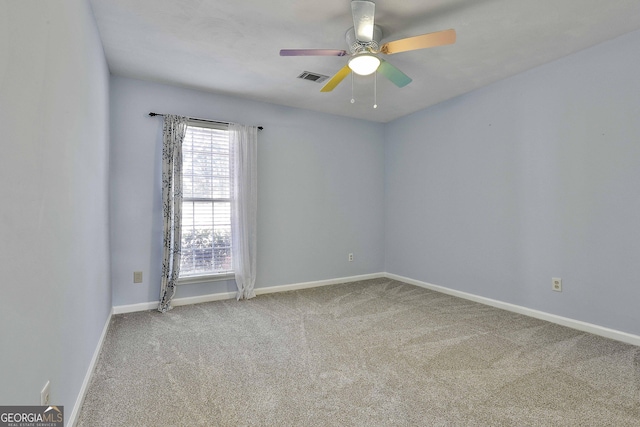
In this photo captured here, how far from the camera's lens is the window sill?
3.66 meters

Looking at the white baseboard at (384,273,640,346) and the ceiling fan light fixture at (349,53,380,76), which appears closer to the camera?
the ceiling fan light fixture at (349,53,380,76)

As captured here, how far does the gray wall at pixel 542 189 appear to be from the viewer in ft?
8.79

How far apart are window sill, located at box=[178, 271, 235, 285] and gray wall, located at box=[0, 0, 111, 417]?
4.71 feet

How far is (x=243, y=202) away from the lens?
12.9ft

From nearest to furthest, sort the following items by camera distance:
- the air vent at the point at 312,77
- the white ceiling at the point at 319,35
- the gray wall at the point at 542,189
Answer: the white ceiling at the point at 319,35
the gray wall at the point at 542,189
the air vent at the point at 312,77

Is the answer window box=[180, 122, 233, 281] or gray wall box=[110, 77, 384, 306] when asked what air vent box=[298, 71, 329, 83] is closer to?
gray wall box=[110, 77, 384, 306]

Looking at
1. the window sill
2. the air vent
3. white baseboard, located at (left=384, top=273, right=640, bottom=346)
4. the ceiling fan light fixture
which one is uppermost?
the air vent

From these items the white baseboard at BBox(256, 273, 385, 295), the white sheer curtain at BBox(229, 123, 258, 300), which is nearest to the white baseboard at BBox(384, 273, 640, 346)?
the white baseboard at BBox(256, 273, 385, 295)

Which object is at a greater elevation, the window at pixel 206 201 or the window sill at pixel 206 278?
the window at pixel 206 201

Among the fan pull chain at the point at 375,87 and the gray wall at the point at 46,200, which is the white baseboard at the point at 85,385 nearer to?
the gray wall at the point at 46,200

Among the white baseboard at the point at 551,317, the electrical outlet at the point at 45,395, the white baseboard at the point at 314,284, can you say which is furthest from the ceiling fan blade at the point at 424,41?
the white baseboard at the point at 314,284

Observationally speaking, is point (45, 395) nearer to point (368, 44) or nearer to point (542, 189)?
point (368, 44)

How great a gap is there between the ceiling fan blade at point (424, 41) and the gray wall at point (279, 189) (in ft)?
7.59

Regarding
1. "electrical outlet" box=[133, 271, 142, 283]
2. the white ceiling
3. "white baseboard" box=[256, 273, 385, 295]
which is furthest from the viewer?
"white baseboard" box=[256, 273, 385, 295]
